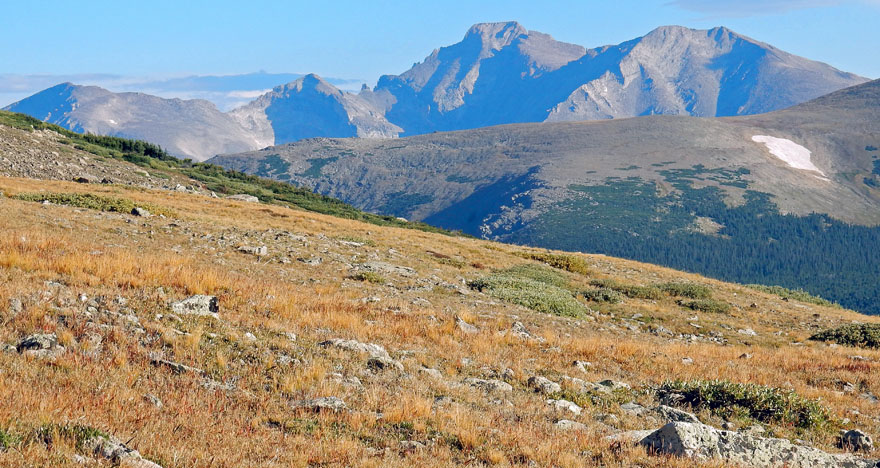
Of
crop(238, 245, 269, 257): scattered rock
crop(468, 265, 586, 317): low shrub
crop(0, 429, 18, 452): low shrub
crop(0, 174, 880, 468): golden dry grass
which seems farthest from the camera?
crop(238, 245, 269, 257): scattered rock

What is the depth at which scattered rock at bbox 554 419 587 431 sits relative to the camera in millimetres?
8748

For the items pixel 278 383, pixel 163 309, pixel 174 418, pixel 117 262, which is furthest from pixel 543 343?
pixel 117 262

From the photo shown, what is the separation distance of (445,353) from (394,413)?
14.5 ft

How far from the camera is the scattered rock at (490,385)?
1052cm

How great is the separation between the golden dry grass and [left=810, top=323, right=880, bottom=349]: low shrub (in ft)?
4.11

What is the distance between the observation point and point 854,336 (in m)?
22.2

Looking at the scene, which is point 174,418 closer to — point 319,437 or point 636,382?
point 319,437

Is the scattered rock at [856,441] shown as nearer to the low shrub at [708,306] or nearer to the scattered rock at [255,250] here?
the low shrub at [708,306]

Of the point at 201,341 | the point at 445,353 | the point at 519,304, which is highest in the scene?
the point at 201,341

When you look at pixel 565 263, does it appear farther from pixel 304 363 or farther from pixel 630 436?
pixel 304 363

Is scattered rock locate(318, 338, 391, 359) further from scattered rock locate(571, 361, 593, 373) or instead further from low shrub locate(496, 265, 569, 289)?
low shrub locate(496, 265, 569, 289)

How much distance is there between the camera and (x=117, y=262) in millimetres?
14688

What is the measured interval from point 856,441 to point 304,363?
921 cm

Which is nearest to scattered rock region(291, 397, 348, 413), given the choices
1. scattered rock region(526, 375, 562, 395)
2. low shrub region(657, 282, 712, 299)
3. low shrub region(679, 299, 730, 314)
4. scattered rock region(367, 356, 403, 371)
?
scattered rock region(367, 356, 403, 371)
